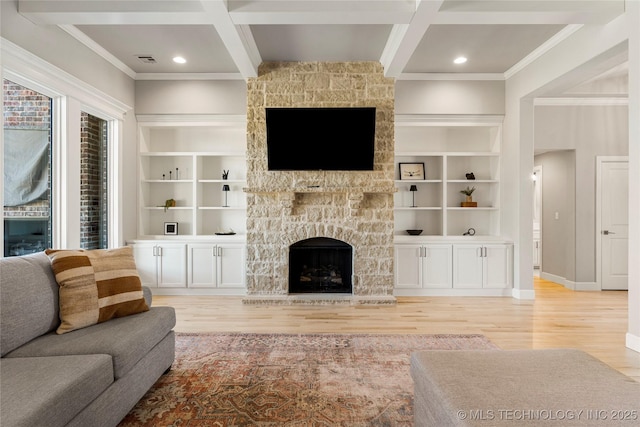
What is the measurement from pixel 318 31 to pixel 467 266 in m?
3.58

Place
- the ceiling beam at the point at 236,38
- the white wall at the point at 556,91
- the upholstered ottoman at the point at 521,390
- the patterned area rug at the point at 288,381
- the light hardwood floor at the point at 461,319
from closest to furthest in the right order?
1. the upholstered ottoman at the point at 521,390
2. the patterned area rug at the point at 288,381
3. the ceiling beam at the point at 236,38
4. the white wall at the point at 556,91
5. the light hardwood floor at the point at 461,319

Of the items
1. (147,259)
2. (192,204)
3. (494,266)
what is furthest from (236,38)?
(494,266)

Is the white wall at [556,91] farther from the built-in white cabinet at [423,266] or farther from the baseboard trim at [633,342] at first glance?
the built-in white cabinet at [423,266]

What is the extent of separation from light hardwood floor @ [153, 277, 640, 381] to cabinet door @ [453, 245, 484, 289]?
0.24 m

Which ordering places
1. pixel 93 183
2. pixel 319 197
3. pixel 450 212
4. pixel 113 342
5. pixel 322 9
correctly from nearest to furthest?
pixel 113 342, pixel 322 9, pixel 93 183, pixel 319 197, pixel 450 212

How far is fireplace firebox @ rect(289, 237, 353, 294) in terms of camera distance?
198 inches

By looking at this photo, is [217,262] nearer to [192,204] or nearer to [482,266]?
[192,204]

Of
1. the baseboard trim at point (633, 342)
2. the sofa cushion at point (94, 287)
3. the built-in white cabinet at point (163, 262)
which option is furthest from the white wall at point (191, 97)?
the baseboard trim at point (633, 342)

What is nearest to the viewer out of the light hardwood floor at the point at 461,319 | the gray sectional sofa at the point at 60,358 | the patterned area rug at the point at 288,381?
the gray sectional sofa at the point at 60,358

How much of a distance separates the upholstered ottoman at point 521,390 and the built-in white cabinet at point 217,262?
141 inches

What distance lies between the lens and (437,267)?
16.9 feet

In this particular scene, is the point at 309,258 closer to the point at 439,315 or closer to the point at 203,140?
the point at 439,315

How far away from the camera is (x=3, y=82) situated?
10.3 feet

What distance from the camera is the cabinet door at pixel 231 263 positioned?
16.6 feet
